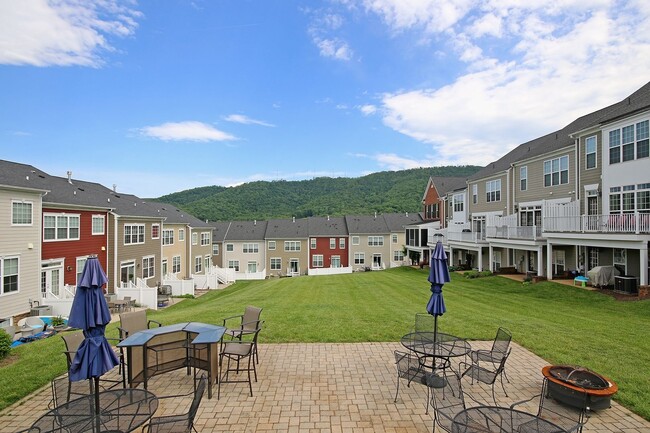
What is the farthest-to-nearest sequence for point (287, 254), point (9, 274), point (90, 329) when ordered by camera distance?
point (287, 254), point (9, 274), point (90, 329)

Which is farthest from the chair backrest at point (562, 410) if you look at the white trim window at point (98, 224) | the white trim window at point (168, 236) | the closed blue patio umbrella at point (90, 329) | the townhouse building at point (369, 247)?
the townhouse building at point (369, 247)

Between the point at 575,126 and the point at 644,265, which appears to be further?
the point at 575,126

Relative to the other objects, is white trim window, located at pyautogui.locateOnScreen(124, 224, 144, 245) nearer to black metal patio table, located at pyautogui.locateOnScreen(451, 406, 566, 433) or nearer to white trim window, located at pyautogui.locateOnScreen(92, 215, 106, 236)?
white trim window, located at pyautogui.locateOnScreen(92, 215, 106, 236)

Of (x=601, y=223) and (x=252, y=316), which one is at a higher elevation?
(x=601, y=223)

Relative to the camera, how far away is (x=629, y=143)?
15.6 meters

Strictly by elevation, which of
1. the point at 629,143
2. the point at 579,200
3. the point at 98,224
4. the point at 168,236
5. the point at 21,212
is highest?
the point at 629,143

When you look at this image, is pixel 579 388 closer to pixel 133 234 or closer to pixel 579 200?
pixel 579 200

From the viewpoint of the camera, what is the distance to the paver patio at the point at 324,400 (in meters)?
5.07

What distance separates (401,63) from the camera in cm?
2411

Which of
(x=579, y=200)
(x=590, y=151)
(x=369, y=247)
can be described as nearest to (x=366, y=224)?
(x=369, y=247)

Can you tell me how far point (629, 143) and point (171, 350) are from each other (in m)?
20.4

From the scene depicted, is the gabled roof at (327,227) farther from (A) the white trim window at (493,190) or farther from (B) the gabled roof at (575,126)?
(A) the white trim window at (493,190)

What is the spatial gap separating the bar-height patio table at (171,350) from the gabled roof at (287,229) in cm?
4176

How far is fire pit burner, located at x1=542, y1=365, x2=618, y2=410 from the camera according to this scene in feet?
17.1
